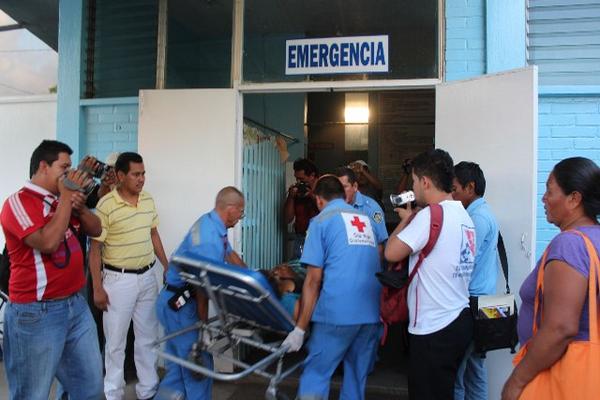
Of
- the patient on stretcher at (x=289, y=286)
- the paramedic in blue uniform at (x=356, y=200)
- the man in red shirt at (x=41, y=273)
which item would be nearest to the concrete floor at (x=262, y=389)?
the patient on stretcher at (x=289, y=286)

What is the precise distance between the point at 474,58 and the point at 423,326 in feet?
8.14

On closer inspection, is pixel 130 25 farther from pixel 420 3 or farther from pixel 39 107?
pixel 420 3

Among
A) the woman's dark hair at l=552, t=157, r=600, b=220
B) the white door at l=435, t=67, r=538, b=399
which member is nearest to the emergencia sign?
the white door at l=435, t=67, r=538, b=399

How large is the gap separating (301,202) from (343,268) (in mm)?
2630

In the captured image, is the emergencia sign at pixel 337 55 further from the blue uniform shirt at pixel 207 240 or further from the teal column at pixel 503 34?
the blue uniform shirt at pixel 207 240

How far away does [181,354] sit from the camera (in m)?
2.99

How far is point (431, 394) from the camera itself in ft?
7.91

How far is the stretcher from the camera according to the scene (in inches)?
87.5

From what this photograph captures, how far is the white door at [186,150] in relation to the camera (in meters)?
4.23

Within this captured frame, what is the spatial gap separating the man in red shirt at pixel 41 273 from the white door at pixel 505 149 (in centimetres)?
269

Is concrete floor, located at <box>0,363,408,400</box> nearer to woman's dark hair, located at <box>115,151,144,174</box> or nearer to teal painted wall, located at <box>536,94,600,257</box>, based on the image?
teal painted wall, located at <box>536,94,600,257</box>

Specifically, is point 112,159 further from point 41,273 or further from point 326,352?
point 326,352

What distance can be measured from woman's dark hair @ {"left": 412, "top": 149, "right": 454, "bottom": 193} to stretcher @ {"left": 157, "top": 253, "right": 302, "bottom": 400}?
102 centimetres

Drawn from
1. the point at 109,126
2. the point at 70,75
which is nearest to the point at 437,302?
the point at 109,126
